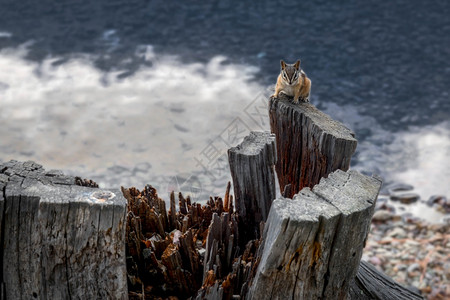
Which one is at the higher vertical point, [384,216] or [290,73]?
[290,73]

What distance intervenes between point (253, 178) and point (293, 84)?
1.01m

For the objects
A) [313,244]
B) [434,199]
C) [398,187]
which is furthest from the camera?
[398,187]

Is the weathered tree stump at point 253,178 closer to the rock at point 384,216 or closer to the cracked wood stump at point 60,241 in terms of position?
the cracked wood stump at point 60,241

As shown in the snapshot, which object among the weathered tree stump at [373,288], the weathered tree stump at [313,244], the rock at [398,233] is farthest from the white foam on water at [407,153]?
the weathered tree stump at [313,244]

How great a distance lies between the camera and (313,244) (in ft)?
5.78

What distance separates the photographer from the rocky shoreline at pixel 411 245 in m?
4.83

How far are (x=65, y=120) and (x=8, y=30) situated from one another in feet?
9.34

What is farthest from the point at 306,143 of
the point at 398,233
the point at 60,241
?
the point at 398,233

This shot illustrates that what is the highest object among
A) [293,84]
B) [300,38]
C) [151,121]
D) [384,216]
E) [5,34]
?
[300,38]

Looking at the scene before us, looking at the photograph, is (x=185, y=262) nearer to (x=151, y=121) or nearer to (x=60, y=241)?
(x=60, y=241)

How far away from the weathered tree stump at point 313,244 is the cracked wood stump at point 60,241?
1.49ft

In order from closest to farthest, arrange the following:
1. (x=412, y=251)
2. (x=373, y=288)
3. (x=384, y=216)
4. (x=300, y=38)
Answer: (x=373, y=288)
(x=412, y=251)
(x=384, y=216)
(x=300, y=38)

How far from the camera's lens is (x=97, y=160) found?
5.81 meters

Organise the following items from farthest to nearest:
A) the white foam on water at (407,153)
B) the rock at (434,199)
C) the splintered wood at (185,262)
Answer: the white foam on water at (407,153), the rock at (434,199), the splintered wood at (185,262)
